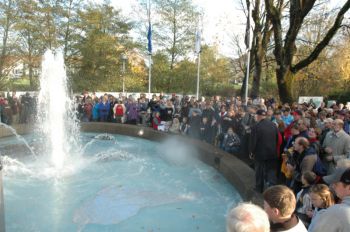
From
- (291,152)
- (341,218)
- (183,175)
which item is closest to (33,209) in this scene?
(183,175)

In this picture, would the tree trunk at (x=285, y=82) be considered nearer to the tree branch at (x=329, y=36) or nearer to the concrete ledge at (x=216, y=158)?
the tree branch at (x=329, y=36)

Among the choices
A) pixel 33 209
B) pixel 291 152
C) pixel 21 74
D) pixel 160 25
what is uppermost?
pixel 160 25

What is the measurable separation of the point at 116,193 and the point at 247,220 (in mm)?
6883

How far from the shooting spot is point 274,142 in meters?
7.82

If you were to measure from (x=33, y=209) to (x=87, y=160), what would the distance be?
4.60 meters

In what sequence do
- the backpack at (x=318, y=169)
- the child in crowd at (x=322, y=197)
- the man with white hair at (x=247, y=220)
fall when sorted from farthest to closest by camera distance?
the backpack at (x=318, y=169) < the child in crowd at (x=322, y=197) < the man with white hair at (x=247, y=220)

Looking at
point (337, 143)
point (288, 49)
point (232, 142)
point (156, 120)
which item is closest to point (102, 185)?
point (232, 142)

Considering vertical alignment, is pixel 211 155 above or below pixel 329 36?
below

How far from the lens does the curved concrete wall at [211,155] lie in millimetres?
8109

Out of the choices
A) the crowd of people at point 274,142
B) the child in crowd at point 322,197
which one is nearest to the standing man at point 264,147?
the crowd of people at point 274,142

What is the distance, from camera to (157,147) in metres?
15.0

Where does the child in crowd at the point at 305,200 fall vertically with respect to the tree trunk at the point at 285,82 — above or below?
below

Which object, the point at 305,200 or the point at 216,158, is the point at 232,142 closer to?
the point at 216,158

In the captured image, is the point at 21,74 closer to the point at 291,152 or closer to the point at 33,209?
the point at 33,209
